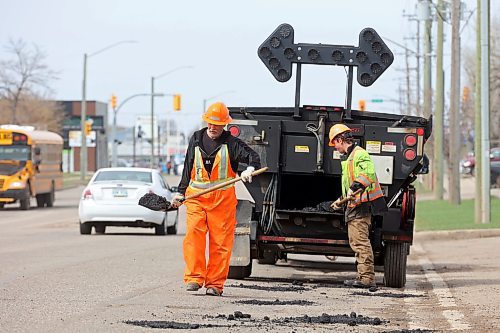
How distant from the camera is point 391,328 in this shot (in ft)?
33.4

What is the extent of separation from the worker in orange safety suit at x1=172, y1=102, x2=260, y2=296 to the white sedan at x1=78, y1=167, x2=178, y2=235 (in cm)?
1216

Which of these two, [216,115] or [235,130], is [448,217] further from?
[216,115]

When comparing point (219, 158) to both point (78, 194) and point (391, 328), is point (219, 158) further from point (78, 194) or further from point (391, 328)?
point (78, 194)

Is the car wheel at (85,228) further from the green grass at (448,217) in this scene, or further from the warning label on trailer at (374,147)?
the warning label on trailer at (374,147)

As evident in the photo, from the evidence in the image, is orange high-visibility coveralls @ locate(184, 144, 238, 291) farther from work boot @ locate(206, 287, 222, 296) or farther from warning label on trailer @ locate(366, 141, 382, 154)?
warning label on trailer @ locate(366, 141, 382, 154)

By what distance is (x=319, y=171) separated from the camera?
14.5 m

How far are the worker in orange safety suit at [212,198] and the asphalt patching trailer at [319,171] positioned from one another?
5.43 feet

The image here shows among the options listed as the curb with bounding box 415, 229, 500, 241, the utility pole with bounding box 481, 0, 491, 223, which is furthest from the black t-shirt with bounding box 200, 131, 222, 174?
the utility pole with bounding box 481, 0, 491, 223

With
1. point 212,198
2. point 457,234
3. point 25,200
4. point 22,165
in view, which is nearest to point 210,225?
point 212,198

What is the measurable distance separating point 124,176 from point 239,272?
1152cm

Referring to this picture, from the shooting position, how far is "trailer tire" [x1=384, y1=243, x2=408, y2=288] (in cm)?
1467

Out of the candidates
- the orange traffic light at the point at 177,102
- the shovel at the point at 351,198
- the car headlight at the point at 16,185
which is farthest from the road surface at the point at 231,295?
the orange traffic light at the point at 177,102

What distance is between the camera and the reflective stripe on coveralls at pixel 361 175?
13.8 meters

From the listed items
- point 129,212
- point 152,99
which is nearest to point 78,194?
point 152,99
